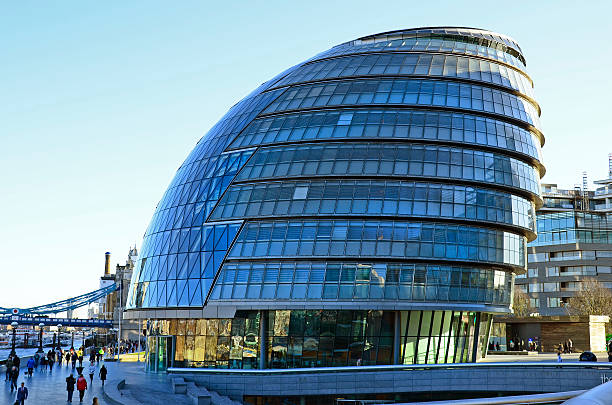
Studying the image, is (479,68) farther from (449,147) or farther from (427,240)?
(427,240)

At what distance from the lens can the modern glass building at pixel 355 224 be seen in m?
52.6

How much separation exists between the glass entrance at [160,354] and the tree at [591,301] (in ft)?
219

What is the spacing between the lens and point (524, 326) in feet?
260

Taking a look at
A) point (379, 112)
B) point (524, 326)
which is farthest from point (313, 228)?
point (524, 326)

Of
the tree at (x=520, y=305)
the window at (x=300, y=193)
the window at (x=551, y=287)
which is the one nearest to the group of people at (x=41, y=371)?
the window at (x=300, y=193)

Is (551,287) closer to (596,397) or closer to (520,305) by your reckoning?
(520,305)

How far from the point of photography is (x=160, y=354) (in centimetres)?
5712

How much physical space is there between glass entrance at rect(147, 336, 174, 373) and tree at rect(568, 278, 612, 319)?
219 ft

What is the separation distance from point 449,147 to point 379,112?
632 cm

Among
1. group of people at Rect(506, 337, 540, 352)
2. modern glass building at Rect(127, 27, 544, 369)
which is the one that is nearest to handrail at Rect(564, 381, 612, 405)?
modern glass building at Rect(127, 27, 544, 369)

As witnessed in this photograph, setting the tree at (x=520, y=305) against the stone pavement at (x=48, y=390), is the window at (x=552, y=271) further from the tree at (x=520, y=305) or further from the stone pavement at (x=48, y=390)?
the stone pavement at (x=48, y=390)

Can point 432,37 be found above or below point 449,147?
above

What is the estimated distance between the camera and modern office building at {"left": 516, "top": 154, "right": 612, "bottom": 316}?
401 feet

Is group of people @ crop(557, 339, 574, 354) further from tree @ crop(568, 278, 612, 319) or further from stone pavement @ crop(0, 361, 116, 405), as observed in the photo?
stone pavement @ crop(0, 361, 116, 405)
